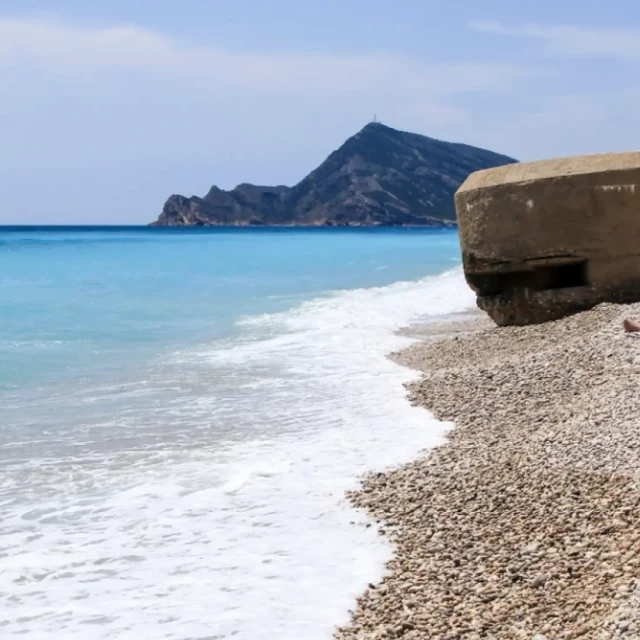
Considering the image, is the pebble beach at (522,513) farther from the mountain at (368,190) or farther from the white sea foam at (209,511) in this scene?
the mountain at (368,190)

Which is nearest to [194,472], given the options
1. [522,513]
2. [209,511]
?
[209,511]

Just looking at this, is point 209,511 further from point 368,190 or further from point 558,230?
point 368,190

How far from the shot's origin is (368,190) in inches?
4998

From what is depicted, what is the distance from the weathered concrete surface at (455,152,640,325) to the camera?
9.58m

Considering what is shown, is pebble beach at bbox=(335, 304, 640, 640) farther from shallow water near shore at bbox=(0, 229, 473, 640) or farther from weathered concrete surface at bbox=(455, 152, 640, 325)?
weathered concrete surface at bbox=(455, 152, 640, 325)

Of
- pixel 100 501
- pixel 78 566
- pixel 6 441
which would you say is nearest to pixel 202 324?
pixel 6 441

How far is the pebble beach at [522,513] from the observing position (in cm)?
362

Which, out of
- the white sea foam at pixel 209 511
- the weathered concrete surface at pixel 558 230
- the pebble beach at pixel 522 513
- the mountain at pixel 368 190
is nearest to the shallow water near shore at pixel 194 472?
the white sea foam at pixel 209 511

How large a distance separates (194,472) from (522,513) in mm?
2437

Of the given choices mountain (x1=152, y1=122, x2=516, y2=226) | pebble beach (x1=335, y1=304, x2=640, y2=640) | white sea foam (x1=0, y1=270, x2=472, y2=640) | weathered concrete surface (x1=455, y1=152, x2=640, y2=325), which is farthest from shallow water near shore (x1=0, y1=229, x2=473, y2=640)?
mountain (x1=152, y1=122, x2=516, y2=226)

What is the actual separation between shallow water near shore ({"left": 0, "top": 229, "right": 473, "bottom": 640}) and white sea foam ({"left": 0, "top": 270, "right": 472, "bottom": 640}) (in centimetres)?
1

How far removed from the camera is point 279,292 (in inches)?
868

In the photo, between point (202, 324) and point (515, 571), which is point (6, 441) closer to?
point (515, 571)

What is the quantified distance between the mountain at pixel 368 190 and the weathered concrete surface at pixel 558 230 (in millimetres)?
116750
